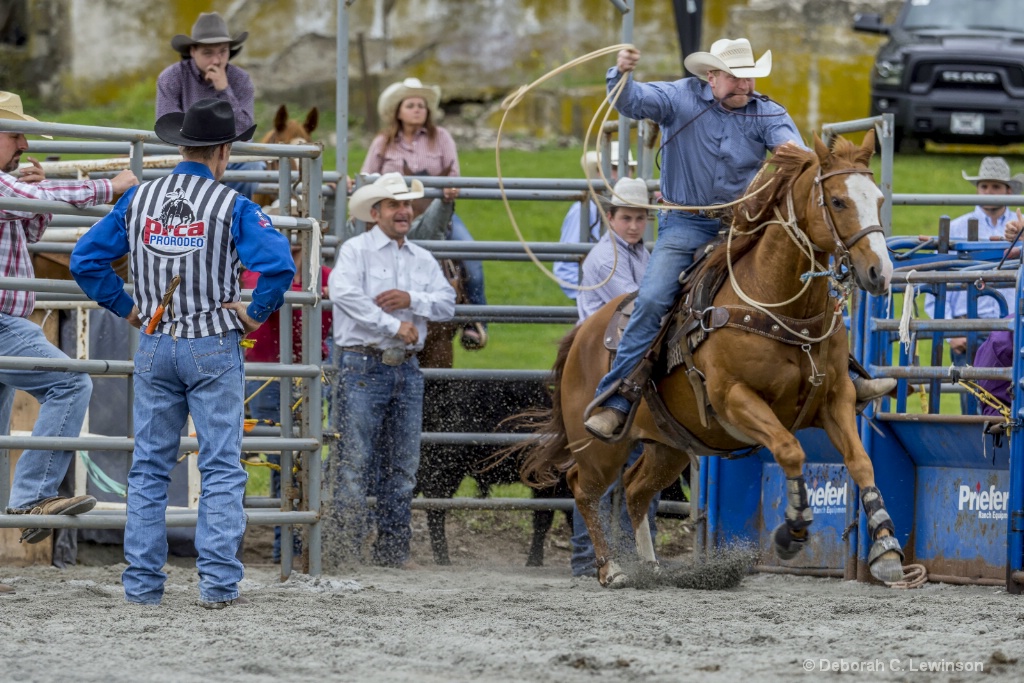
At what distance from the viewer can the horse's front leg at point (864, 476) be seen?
600 centimetres

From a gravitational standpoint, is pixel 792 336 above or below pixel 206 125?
below

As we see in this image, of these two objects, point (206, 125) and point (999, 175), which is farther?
point (999, 175)

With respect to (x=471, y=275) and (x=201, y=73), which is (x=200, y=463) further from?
(x=201, y=73)

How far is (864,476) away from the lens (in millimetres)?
6309

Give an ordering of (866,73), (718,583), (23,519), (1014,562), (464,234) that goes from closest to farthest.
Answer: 1. (23,519)
2. (1014,562)
3. (718,583)
4. (464,234)
5. (866,73)

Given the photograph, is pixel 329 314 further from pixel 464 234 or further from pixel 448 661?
pixel 448 661

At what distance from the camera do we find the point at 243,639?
5.46 m

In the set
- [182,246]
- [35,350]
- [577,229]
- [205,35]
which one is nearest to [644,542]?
[577,229]

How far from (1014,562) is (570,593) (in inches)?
79.6

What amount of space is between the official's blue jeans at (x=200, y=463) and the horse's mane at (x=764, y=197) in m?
2.28

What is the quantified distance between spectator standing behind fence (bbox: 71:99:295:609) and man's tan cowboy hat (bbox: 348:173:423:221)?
213 cm

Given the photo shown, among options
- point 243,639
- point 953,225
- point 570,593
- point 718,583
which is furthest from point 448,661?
point 953,225

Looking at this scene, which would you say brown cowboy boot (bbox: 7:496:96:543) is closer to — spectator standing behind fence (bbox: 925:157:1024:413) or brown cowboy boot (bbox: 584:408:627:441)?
brown cowboy boot (bbox: 584:408:627:441)

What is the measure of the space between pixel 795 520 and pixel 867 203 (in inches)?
53.0
